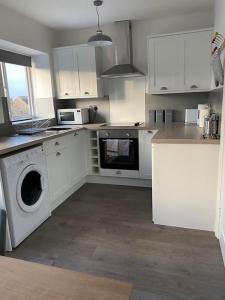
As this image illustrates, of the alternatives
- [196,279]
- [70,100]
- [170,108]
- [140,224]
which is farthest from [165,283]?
[70,100]

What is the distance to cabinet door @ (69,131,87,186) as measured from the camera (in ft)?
10.8

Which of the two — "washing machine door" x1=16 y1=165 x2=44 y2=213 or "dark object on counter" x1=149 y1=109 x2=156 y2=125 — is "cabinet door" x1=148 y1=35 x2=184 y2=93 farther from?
"washing machine door" x1=16 y1=165 x2=44 y2=213

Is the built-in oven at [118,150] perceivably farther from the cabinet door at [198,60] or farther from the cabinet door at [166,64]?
the cabinet door at [198,60]

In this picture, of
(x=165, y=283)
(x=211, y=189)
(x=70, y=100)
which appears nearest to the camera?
(x=165, y=283)

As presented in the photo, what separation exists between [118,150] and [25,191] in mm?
1540

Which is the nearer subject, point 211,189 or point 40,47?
point 211,189

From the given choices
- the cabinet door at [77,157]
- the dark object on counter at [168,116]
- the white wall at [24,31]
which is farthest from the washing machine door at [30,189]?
the dark object on counter at [168,116]

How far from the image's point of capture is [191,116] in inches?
133

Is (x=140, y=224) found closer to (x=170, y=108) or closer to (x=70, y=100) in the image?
(x=170, y=108)

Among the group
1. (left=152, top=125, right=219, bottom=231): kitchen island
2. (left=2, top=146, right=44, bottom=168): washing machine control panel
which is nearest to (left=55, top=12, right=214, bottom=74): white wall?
(left=152, top=125, right=219, bottom=231): kitchen island

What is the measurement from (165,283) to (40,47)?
132 inches

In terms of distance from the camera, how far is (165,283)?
1.69 metres

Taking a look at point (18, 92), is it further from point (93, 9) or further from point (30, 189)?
point (30, 189)

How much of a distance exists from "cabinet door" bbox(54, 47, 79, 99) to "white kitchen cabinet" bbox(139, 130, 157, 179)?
132 cm
